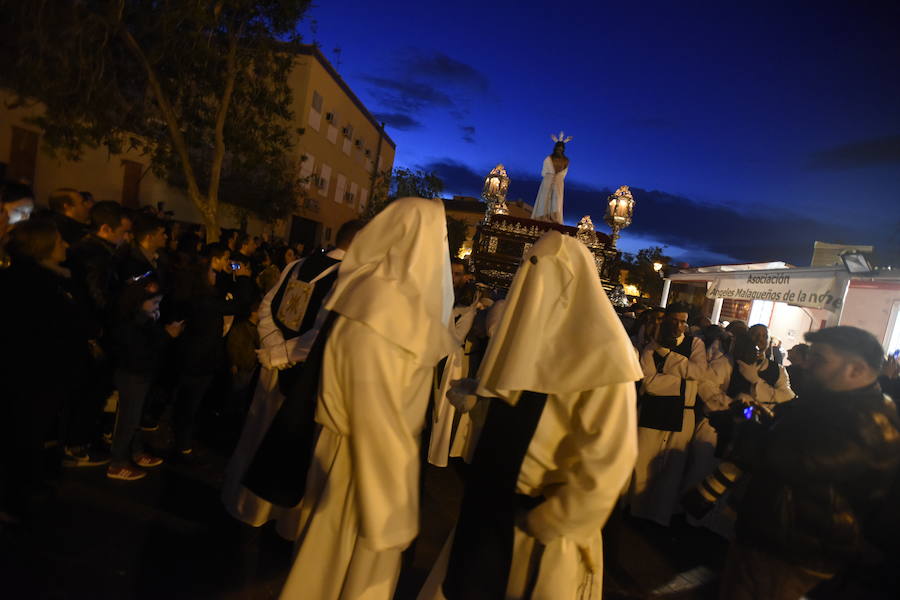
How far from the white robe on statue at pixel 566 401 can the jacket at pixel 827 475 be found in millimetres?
1066

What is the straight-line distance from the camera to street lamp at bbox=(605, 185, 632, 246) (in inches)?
481

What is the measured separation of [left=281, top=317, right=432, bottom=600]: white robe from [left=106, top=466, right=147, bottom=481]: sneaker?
240 cm

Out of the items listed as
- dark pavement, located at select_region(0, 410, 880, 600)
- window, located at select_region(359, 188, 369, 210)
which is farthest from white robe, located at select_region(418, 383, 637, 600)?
window, located at select_region(359, 188, 369, 210)

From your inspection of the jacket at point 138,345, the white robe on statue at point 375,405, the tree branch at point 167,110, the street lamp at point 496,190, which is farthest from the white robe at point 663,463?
the tree branch at point 167,110

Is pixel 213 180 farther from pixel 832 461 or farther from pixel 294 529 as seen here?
pixel 832 461

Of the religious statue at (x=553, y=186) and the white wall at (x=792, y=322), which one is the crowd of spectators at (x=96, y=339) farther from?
the white wall at (x=792, y=322)

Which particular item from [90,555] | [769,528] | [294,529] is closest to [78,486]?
[90,555]

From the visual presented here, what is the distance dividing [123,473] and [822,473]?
→ 4604 mm

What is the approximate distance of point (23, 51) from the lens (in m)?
8.95

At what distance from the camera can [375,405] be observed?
1938 millimetres

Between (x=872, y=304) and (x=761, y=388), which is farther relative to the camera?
(x=872, y=304)

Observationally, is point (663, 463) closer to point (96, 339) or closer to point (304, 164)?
point (96, 339)

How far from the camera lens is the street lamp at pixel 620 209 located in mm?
12227

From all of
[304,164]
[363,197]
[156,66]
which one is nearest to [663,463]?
[156,66]
